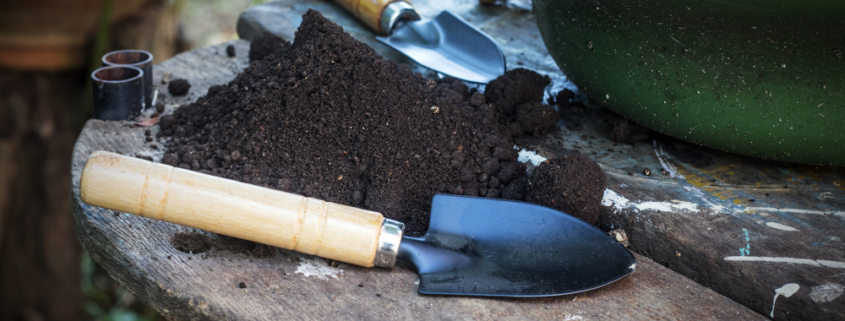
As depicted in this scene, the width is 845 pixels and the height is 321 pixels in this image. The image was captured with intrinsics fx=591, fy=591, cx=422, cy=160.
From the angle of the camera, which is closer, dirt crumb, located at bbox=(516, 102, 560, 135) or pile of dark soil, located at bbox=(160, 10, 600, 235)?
pile of dark soil, located at bbox=(160, 10, 600, 235)

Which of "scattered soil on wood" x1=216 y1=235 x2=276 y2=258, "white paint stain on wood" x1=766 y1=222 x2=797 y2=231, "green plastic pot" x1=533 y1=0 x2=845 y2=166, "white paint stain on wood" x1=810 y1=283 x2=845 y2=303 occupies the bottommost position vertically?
"scattered soil on wood" x1=216 y1=235 x2=276 y2=258

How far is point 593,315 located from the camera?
2.93ft

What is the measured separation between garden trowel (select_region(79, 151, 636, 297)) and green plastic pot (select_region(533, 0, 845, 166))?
358mm

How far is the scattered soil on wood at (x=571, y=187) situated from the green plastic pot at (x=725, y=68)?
0.78 ft

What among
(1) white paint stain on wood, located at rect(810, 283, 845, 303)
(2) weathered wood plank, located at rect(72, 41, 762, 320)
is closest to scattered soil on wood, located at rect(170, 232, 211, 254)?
(2) weathered wood plank, located at rect(72, 41, 762, 320)

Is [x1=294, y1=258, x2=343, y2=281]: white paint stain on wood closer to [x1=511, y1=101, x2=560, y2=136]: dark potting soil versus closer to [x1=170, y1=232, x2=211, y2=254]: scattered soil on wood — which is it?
[x1=170, y1=232, x2=211, y2=254]: scattered soil on wood

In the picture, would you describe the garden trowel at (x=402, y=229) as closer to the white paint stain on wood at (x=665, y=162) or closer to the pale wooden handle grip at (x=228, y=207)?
the pale wooden handle grip at (x=228, y=207)

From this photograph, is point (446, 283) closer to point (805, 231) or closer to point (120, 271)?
point (120, 271)

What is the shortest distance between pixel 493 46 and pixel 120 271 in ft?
3.45

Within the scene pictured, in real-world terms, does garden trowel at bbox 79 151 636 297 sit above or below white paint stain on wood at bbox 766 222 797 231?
below

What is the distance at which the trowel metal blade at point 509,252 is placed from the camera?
36.4 inches

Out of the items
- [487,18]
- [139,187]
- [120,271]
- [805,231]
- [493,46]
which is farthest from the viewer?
[487,18]

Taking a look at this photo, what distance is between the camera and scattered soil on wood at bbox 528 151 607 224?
1.05 metres

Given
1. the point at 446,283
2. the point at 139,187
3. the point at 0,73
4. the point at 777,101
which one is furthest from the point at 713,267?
the point at 0,73
